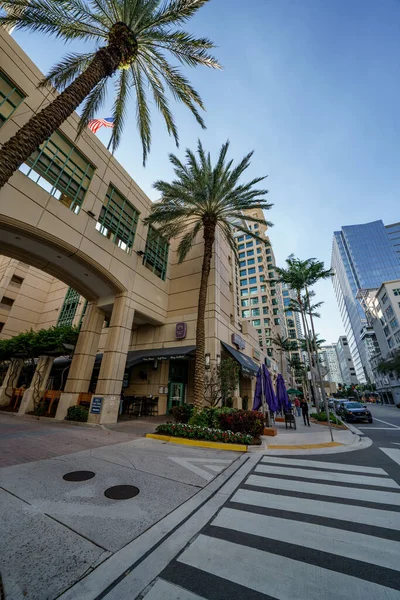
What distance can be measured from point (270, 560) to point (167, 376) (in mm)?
16034

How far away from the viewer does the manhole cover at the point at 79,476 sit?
5160 mm

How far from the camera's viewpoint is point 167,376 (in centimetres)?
1819

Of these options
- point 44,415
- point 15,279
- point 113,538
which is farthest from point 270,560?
point 15,279

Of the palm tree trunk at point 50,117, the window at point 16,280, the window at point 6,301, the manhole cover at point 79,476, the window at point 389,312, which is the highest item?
the window at point 389,312

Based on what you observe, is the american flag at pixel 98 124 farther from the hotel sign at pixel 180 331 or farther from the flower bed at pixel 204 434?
the flower bed at pixel 204 434

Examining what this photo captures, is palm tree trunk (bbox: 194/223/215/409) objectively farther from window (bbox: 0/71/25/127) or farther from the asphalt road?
window (bbox: 0/71/25/127)

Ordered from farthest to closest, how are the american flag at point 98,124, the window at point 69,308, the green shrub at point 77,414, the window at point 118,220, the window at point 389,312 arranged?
1. the window at point 389,312
2. the window at point 69,308
3. the window at point 118,220
4. the american flag at point 98,124
5. the green shrub at point 77,414

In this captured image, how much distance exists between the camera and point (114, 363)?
48.3ft

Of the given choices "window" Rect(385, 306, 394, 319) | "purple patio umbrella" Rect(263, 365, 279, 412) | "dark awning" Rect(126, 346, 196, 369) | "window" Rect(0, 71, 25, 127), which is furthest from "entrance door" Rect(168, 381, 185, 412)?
"window" Rect(385, 306, 394, 319)

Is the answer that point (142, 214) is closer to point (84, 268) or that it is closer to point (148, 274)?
point (148, 274)

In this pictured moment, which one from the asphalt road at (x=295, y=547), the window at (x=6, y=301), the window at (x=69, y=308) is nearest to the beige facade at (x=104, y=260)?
the window at (x=69, y=308)

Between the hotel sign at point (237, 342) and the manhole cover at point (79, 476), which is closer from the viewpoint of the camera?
the manhole cover at point (79, 476)

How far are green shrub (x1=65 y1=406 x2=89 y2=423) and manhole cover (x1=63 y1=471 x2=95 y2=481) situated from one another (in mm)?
9338

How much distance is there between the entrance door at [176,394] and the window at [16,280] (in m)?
24.5
